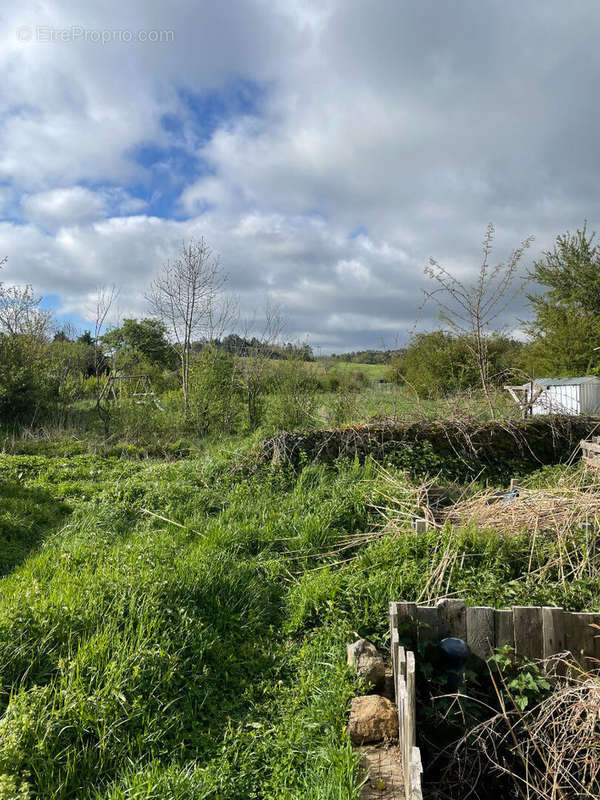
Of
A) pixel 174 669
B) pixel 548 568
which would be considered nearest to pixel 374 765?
pixel 174 669

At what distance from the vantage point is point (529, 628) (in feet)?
9.26

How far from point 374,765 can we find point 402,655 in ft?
1.83

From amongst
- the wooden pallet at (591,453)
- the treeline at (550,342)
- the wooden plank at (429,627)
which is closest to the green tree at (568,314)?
the treeline at (550,342)

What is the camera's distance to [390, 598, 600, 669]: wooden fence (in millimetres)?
2811

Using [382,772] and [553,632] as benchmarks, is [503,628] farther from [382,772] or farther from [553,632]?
[382,772]

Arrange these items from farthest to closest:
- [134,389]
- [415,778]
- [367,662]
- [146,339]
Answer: [146,339] < [134,389] < [367,662] < [415,778]

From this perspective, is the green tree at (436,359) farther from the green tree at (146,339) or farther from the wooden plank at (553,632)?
the wooden plank at (553,632)

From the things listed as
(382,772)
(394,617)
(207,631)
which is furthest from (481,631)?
(207,631)

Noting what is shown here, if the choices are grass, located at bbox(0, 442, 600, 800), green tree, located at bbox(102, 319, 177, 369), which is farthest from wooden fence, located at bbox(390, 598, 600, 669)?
green tree, located at bbox(102, 319, 177, 369)

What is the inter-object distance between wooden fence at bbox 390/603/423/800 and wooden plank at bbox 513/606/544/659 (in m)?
0.72

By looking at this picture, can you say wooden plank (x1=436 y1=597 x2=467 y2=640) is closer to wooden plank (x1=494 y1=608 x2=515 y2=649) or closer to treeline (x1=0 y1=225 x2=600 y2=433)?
wooden plank (x1=494 y1=608 x2=515 y2=649)

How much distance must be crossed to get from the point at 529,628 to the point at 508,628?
11 centimetres

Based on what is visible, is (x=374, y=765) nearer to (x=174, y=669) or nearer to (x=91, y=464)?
(x=174, y=669)

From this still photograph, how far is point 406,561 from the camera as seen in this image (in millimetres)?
4109
